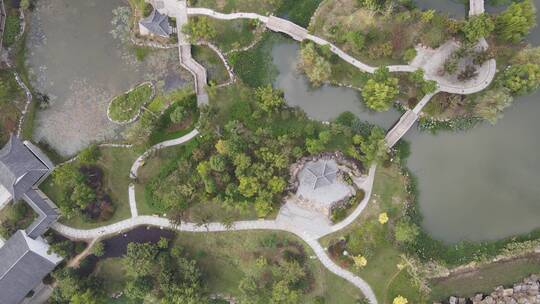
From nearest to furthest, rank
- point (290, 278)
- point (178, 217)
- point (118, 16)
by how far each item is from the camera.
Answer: point (290, 278) < point (178, 217) < point (118, 16)

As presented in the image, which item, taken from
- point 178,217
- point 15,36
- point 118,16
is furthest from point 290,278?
point 15,36

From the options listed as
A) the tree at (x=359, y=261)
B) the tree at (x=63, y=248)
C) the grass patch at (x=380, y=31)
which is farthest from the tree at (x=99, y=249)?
the grass patch at (x=380, y=31)

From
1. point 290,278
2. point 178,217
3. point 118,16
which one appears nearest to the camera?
point 290,278

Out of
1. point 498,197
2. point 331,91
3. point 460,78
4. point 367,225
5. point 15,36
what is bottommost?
point 498,197

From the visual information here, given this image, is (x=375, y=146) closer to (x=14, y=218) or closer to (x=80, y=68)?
(x=80, y=68)

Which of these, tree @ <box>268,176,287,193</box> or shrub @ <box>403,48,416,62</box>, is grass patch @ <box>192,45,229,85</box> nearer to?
tree @ <box>268,176,287,193</box>

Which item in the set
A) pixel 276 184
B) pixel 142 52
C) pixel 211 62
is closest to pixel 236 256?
pixel 276 184

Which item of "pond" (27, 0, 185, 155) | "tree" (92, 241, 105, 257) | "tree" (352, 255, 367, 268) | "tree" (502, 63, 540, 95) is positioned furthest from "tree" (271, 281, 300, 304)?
"tree" (502, 63, 540, 95)

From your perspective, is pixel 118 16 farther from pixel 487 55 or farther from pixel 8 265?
pixel 487 55
